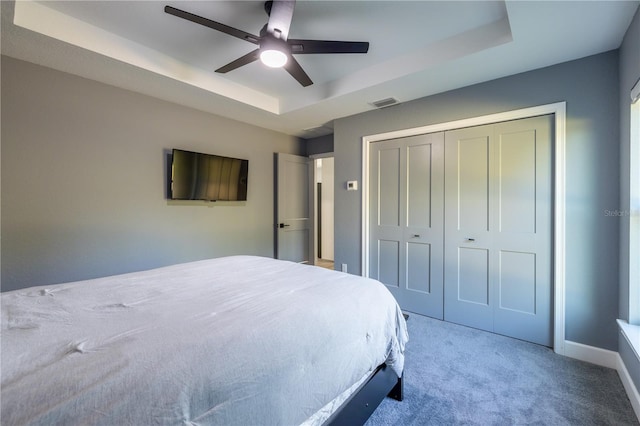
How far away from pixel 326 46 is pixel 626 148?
227 cm

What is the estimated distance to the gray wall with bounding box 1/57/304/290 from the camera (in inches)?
93.2

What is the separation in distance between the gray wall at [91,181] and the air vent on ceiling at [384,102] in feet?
6.78

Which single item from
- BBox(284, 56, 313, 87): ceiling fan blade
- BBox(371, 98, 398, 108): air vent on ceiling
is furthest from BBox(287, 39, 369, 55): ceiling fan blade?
BBox(371, 98, 398, 108): air vent on ceiling

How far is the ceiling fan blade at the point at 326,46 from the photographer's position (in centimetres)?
191

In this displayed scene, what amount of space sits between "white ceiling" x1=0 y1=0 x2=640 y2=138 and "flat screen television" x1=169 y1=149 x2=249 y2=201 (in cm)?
74

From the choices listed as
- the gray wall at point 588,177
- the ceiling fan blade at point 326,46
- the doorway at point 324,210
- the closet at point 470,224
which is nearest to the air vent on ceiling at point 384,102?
the closet at point 470,224

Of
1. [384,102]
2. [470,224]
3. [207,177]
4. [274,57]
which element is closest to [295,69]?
[274,57]

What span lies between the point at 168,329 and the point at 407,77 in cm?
277

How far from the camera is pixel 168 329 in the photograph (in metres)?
1.07

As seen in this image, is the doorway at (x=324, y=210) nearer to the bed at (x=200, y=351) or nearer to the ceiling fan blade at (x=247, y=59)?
the ceiling fan blade at (x=247, y=59)

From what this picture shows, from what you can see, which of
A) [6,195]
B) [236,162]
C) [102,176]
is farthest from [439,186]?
[6,195]

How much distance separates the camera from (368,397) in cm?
149

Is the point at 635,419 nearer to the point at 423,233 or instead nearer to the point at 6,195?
the point at 423,233

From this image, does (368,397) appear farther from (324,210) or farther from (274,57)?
(324,210)
